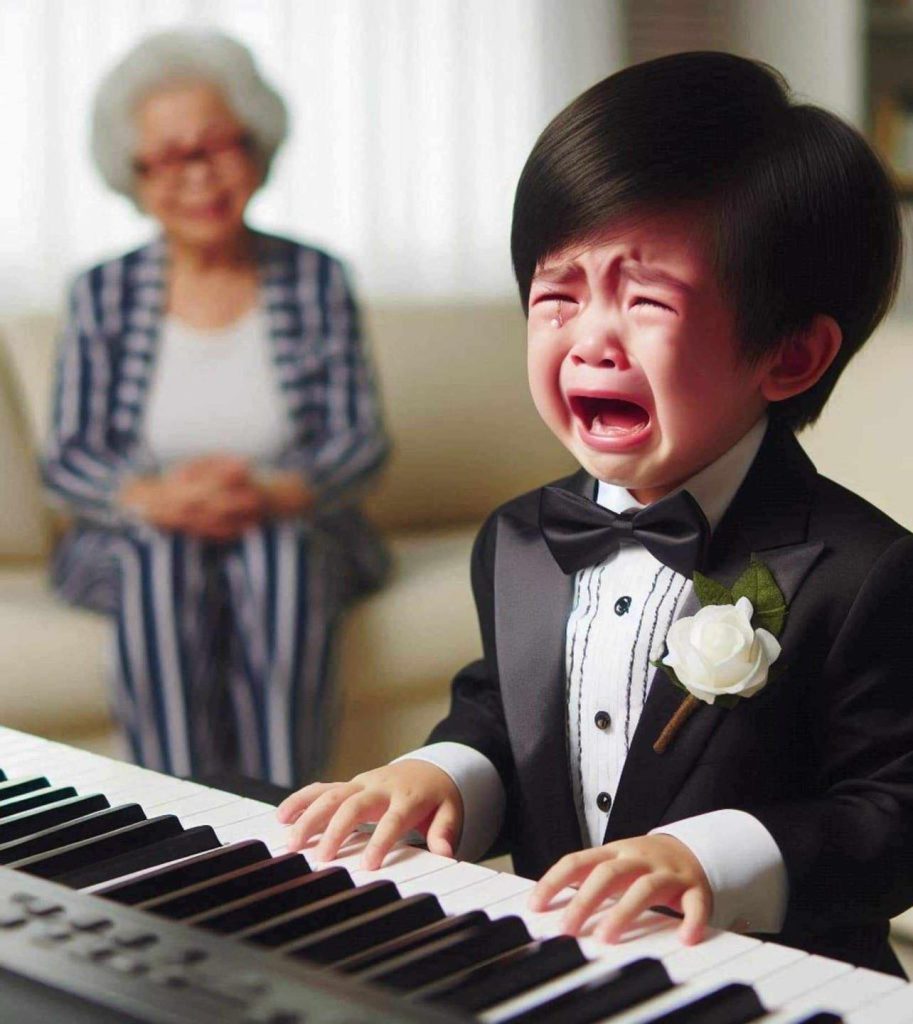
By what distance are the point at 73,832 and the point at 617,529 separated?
1.16 ft

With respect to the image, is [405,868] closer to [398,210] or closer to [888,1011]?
[888,1011]

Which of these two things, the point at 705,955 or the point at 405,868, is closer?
the point at 705,955

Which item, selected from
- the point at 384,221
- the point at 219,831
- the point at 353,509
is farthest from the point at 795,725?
the point at 384,221

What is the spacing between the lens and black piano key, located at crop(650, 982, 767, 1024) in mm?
570

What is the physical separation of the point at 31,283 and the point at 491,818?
3223mm

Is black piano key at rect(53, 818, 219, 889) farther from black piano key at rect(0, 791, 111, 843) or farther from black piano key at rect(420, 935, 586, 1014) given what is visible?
black piano key at rect(420, 935, 586, 1014)

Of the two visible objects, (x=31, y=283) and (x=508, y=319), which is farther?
(x=31, y=283)

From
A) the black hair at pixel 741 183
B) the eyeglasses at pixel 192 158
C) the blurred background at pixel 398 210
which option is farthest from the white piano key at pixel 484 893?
the eyeglasses at pixel 192 158

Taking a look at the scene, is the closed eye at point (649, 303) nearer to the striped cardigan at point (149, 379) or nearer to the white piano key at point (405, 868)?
the white piano key at point (405, 868)

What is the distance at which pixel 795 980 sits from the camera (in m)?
0.60

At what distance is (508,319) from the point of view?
3494 millimetres

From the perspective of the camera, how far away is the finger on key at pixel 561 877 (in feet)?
2.25

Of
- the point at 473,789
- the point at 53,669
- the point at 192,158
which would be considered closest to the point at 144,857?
the point at 473,789

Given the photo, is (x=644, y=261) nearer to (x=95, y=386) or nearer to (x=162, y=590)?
(x=162, y=590)
